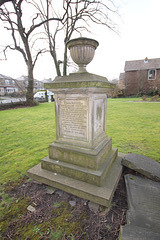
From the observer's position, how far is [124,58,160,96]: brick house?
25688 mm

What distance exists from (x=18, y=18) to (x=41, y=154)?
1591 cm

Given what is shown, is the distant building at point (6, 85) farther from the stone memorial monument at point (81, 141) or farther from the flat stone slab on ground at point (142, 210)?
the flat stone slab on ground at point (142, 210)

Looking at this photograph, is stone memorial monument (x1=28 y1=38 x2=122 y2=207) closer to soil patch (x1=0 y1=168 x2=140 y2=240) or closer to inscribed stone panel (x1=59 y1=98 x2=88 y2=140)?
inscribed stone panel (x1=59 y1=98 x2=88 y2=140)

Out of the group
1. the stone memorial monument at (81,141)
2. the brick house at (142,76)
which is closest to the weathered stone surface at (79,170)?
the stone memorial monument at (81,141)

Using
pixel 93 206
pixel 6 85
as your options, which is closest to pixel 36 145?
pixel 93 206

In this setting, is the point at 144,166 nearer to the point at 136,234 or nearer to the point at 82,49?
the point at 136,234

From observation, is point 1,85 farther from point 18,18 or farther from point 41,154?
point 41,154

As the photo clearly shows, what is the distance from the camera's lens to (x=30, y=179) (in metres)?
2.91

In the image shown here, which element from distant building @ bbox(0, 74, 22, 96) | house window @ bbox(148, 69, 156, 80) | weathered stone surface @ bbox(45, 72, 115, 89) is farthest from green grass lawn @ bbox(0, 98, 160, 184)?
distant building @ bbox(0, 74, 22, 96)

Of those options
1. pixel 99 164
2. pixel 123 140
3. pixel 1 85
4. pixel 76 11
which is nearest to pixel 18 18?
pixel 76 11

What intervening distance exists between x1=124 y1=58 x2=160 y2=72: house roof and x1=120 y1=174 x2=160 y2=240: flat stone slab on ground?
2952 cm

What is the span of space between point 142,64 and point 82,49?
30332 mm

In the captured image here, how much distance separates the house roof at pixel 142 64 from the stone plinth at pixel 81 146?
95.2 feet

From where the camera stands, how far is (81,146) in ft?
8.51
